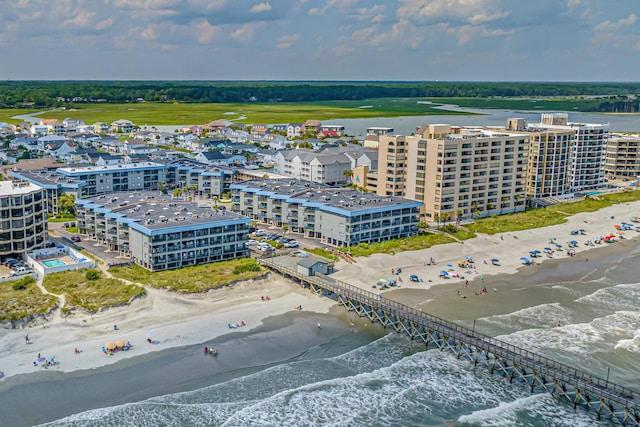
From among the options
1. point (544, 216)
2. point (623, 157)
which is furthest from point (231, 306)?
point (623, 157)

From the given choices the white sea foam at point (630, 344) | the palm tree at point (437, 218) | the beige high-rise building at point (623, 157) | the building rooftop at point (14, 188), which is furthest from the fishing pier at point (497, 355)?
the beige high-rise building at point (623, 157)

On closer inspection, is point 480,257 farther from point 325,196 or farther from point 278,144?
point 278,144

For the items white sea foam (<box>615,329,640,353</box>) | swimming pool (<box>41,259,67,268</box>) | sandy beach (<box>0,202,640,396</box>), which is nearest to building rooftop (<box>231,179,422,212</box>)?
sandy beach (<box>0,202,640,396</box>)

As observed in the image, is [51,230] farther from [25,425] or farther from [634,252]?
[634,252]

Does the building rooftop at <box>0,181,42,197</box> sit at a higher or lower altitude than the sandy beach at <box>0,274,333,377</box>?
higher

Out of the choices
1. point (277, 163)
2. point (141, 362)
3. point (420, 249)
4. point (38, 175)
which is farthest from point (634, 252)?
point (38, 175)

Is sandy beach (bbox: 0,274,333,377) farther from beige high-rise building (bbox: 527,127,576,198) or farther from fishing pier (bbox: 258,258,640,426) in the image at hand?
beige high-rise building (bbox: 527,127,576,198)

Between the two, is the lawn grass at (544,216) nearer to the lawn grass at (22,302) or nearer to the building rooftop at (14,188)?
the lawn grass at (22,302)
